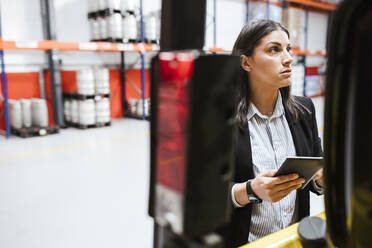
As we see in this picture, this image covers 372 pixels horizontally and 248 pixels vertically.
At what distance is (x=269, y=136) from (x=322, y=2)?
13782 millimetres

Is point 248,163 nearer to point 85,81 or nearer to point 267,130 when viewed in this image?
point 267,130

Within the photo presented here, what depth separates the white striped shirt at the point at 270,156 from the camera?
5.74 feet

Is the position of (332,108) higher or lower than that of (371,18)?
lower

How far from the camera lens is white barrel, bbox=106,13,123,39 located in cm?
775

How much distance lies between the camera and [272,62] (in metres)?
1.88

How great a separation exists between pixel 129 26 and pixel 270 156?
22.9 ft

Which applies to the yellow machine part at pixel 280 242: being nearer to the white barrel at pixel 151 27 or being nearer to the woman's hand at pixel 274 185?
the woman's hand at pixel 274 185

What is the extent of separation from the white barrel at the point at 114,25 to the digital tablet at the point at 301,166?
7.11 metres

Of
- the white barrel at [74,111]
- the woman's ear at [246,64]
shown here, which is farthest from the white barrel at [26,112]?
the woman's ear at [246,64]

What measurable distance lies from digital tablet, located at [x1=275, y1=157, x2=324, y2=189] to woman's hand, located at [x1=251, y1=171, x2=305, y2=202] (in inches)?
0.9

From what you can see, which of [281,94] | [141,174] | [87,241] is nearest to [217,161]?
[281,94]

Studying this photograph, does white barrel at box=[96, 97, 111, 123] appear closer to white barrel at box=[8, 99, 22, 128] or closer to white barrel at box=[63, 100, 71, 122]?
white barrel at box=[63, 100, 71, 122]

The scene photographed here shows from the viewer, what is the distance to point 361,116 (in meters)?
0.39

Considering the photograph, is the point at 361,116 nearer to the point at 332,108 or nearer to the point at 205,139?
the point at 332,108
